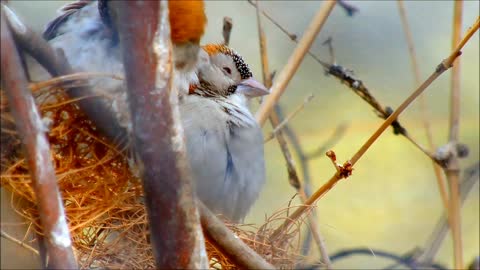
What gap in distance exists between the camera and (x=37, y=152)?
110 cm

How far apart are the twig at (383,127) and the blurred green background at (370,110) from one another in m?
1.52

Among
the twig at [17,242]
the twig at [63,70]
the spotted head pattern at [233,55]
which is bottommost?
the twig at [17,242]

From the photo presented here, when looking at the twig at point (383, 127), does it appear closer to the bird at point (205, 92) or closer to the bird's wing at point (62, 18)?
the bird at point (205, 92)

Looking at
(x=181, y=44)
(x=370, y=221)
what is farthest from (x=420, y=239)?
(x=181, y=44)

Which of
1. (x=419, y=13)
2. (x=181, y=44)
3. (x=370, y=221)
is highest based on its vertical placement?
(x=419, y=13)

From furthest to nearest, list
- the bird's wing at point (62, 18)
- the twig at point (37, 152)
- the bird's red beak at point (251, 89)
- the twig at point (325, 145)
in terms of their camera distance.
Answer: the twig at point (325, 145) < the bird's red beak at point (251, 89) < the bird's wing at point (62, 18) < the twig at point (37, 152)

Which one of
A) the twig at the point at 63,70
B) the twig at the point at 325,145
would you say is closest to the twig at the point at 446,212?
the twig at the point at 325,145

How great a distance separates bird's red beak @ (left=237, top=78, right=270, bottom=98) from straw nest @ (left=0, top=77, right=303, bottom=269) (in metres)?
0.46

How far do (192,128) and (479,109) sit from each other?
2.11 m

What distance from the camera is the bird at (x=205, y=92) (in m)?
1.48

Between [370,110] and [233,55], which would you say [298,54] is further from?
[370,110]

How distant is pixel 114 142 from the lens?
1.28 meters

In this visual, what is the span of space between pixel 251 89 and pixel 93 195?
0.79 meters

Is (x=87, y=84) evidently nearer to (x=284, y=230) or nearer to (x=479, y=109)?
(x=284, y=230)
